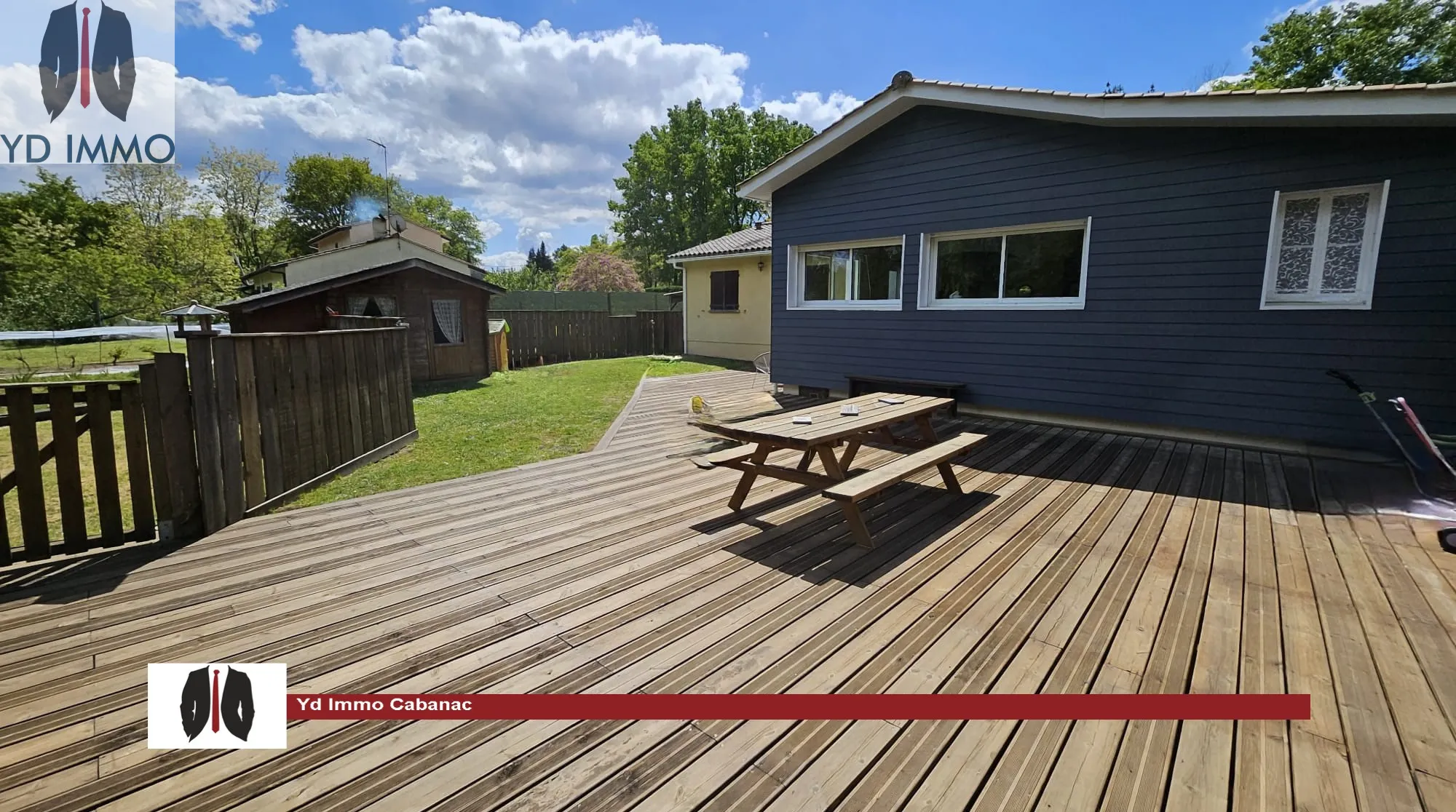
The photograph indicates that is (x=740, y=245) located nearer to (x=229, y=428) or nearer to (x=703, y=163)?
(x=229, y=428)

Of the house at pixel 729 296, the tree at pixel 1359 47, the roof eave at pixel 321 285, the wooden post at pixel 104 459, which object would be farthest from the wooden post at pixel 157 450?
the tree at pixel 1359 47

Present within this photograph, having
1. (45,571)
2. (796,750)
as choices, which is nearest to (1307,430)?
(796,750)

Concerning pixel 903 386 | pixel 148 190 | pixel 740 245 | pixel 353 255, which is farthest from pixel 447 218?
pixel 903 386

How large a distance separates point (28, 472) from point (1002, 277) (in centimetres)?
817

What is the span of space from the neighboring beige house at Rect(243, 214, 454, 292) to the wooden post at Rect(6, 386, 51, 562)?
1470 centimetres

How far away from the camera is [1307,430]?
16.8 ft

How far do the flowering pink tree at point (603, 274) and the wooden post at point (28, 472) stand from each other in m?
40.2

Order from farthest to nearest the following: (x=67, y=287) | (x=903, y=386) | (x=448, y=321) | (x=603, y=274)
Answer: (x=603, y=274) < (x=67, y=287) < (x=448, y=321) < (x=903, y=386)

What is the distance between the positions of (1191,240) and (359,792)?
7.32 meters

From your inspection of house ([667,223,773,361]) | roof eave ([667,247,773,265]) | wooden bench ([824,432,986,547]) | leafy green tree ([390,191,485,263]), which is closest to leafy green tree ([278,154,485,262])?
leafy green tree ([390,191,485,263])

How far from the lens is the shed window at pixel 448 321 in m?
11.9

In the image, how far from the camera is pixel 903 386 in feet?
24.8

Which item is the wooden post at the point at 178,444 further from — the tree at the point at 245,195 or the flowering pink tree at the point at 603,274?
the flowering pink tree at the point at 603,274

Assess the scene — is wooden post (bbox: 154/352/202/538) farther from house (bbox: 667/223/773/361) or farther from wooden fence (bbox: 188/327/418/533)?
house (bbox: 667/223/773/361)
